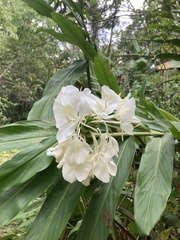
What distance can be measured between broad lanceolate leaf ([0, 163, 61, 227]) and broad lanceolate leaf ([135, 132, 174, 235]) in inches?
4.7

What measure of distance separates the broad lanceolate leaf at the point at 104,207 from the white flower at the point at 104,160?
0.06 m

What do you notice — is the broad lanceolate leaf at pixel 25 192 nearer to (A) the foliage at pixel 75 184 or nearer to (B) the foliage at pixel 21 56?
(A) the foliage at pixel 75 184

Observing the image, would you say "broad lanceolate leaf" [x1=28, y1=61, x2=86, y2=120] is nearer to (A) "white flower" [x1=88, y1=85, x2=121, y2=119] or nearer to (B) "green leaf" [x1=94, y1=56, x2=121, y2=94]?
(B) "green leaf" [x1=94, y1=56, x2=121, y2=94]

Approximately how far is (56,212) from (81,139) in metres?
0.12

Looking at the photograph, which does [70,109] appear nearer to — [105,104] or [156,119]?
[105,104]

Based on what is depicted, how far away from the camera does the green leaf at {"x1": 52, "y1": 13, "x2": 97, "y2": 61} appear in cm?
57

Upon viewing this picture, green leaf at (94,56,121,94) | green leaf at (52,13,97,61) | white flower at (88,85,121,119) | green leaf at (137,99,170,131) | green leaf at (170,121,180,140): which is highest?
green leaf at (52,13,97,61)

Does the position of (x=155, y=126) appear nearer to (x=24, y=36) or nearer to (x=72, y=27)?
(x=72, y=27)

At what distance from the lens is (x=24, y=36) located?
5.66 metres

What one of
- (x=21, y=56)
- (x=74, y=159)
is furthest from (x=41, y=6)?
(x=21, y=56)

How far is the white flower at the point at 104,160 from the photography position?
13.1 inches

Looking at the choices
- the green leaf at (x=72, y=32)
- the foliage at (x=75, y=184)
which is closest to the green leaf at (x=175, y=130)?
the foliage at (x=75, y=184)

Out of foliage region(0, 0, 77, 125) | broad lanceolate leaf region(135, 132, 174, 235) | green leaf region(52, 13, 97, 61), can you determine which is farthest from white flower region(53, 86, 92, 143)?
foliage region(0, 0, 77, 125)

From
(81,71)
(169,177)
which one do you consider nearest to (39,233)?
(169,177)
